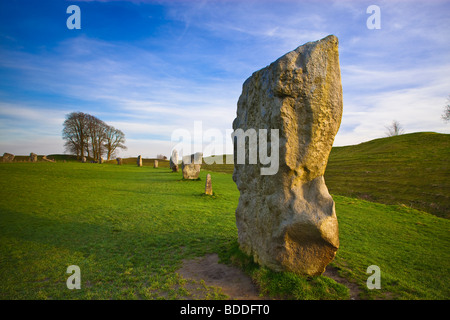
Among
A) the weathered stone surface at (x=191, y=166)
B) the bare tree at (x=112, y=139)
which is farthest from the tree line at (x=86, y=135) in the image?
the weathered stone surface at (x=191, y=166)

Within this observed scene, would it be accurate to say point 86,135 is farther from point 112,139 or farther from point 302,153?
point 302,153

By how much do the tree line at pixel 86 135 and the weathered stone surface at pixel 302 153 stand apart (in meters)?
50.0

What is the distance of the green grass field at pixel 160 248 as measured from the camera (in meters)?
4.67

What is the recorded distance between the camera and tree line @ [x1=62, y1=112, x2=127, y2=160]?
47.6m

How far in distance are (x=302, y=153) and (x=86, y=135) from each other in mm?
53350

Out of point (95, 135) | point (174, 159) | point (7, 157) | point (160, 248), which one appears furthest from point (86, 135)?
point (160, 248)

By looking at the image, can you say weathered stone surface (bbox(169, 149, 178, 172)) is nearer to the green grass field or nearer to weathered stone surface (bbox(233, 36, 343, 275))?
the green grass field

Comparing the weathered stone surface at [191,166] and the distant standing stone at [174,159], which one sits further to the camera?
the distant standing stone at [174,159]

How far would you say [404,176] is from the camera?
2114cm

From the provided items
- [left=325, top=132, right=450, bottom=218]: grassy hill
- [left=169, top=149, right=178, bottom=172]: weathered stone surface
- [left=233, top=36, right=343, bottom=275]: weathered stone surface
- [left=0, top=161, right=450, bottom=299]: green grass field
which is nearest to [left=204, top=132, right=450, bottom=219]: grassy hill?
[left=325, top=132, right=450, bottom=218]: grassy hill

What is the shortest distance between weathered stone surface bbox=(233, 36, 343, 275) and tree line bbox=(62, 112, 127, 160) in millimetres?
49973

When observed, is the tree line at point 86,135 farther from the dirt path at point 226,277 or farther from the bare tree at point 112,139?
the dirt path at point 226,277
